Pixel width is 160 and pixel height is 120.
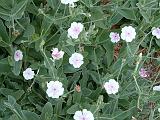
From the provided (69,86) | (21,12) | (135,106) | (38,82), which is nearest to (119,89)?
(135,106)

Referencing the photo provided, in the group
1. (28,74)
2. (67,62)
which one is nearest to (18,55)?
(28,74)

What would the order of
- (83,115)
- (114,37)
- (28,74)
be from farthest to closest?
(114,37), (28,74), (83,115)

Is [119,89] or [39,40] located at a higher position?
[39,40]

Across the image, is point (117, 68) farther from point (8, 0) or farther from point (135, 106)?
point (8, 0)

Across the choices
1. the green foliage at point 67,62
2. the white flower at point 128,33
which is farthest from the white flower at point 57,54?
the white flower at point 128,33

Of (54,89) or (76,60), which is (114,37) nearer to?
(76,60)

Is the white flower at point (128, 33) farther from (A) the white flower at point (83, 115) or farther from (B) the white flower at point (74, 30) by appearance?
(A) the white flower at point (83, 115)
